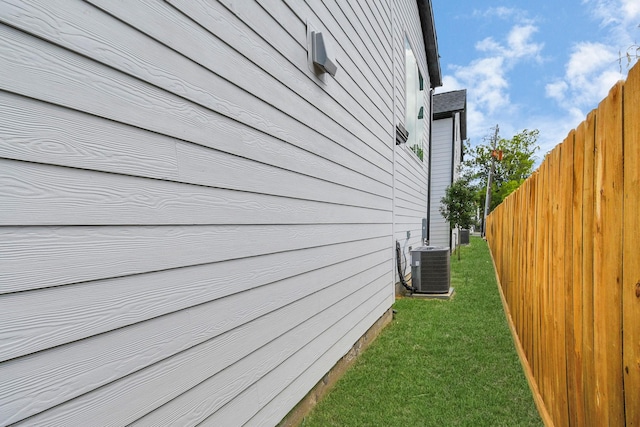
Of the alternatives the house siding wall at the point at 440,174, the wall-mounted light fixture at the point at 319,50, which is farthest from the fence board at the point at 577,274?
the house siding wall at the point at 440,174

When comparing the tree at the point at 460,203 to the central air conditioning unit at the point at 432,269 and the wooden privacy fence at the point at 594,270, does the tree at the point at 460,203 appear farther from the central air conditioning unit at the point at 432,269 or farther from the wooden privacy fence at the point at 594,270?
the wooden privacy fence at the point at 594,270

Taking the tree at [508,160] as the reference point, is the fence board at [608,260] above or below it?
below

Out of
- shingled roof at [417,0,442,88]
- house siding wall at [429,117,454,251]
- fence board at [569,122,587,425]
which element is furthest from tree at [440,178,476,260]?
fence board at [569,122,587,425]

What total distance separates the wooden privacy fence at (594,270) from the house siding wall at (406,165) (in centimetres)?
316

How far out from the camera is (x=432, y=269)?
18.6 feet

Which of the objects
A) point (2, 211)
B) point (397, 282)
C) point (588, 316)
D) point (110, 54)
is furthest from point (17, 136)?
point (397, 282)

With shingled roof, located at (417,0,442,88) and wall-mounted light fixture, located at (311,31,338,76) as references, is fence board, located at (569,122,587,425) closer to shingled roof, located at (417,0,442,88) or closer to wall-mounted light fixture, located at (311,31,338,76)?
wall-mounted light fixture, located at (311,31,338,76)

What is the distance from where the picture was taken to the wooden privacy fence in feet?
3.22

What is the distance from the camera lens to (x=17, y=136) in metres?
0.88

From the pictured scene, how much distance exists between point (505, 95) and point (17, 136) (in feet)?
152

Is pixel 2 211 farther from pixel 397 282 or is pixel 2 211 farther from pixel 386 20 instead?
pixel 397 282

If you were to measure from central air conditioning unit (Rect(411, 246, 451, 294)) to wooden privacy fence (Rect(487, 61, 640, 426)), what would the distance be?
3.50 metres

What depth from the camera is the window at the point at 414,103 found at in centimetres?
624

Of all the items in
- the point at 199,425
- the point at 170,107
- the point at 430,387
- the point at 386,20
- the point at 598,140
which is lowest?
the point at 430,387
